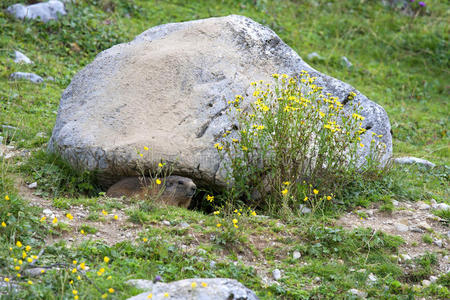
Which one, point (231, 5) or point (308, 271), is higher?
point (231, 5)

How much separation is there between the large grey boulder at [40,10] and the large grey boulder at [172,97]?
13.4 feet

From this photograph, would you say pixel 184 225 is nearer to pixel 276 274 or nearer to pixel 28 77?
pixel 276 274

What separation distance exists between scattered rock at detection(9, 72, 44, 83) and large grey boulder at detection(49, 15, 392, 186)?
243cm

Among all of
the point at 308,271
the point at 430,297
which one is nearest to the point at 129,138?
the point at 308,271

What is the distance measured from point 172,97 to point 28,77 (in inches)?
151

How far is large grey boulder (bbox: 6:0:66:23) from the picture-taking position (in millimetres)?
10391

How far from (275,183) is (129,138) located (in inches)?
69.0

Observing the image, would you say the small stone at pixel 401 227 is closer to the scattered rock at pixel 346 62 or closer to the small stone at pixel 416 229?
the small stone at pixel 416 229

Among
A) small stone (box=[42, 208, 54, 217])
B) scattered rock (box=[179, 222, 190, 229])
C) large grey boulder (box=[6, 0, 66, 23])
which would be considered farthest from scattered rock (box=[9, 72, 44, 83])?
scattered rock (box=[179, 222, 190, 229])

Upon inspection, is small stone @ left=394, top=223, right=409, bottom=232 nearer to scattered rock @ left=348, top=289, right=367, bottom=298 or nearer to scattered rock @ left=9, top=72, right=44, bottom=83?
scattered rock @ left=348, top=289, right=367, bottom=298

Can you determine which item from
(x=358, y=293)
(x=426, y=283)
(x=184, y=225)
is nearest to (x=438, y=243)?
(x=426, y=283)

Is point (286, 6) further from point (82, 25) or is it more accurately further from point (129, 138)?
point (129, 138)

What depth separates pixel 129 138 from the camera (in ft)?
19.3

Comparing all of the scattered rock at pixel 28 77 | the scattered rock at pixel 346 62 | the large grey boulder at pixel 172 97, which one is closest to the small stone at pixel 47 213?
the large grey boulder at pixel 172 97
